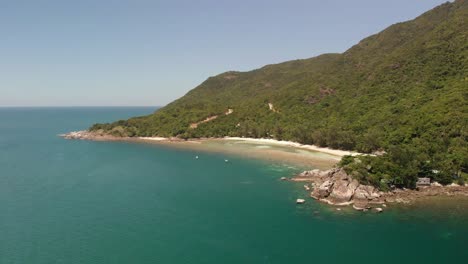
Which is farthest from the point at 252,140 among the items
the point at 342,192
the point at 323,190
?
the point at 342,192

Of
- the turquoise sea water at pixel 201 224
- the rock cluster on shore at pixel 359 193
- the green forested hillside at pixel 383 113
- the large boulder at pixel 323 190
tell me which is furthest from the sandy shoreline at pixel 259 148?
the large boulder at pixel 323 190

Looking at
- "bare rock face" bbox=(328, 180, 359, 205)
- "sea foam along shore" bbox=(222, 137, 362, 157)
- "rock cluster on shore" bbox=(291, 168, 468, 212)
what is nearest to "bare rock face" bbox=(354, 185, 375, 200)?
"rock cluster on shore" bbox=(291, 168, 468, 212)

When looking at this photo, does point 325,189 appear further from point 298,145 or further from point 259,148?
point 259,148

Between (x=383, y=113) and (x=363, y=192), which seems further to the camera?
(x=383, y=113)

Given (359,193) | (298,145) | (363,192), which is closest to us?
(359,193)

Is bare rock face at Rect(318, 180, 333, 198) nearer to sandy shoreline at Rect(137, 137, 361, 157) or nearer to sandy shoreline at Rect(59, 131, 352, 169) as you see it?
sandy shoreline at Rect(59, 131, 352, 169)
